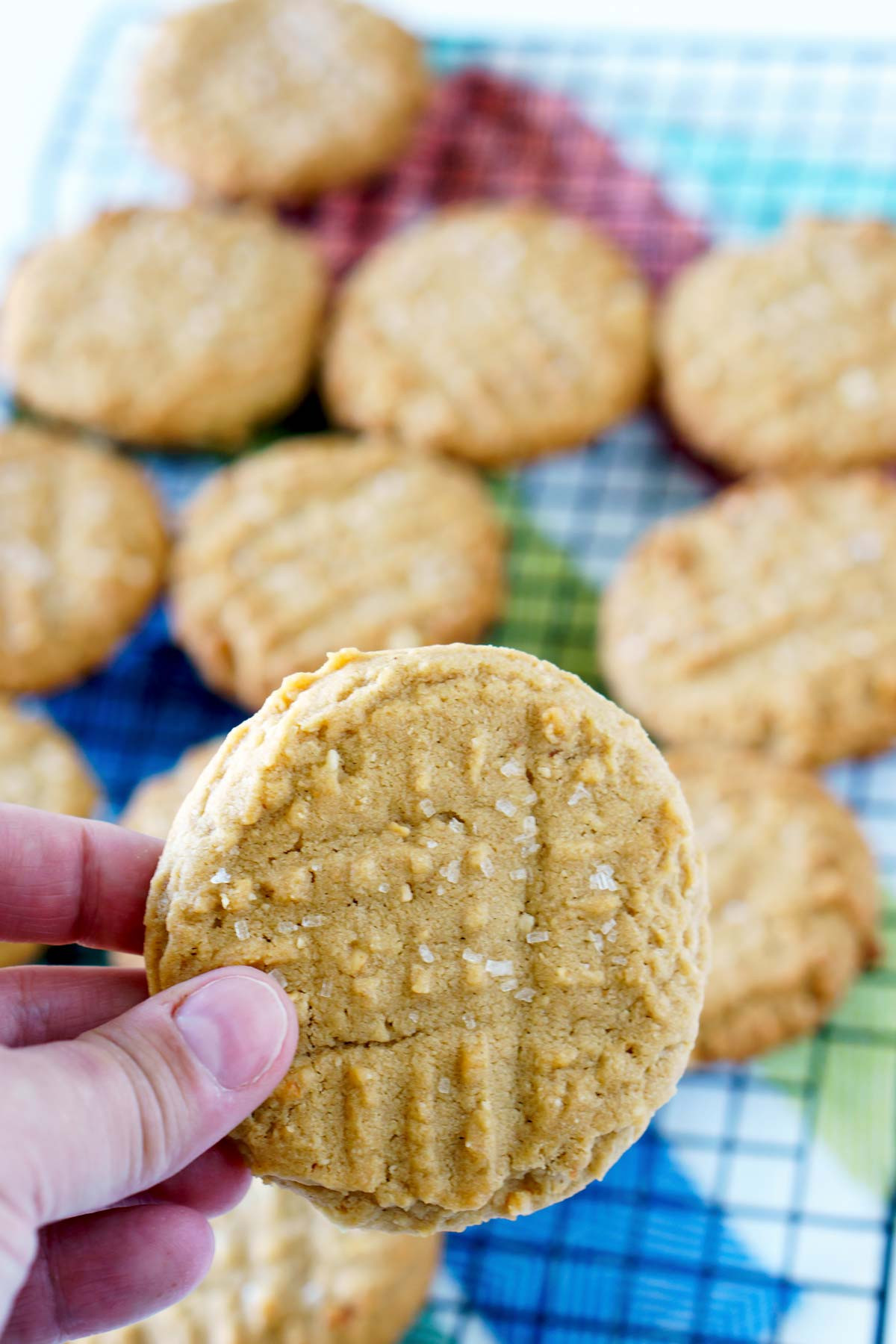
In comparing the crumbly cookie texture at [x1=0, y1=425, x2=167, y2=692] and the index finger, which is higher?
the index finger

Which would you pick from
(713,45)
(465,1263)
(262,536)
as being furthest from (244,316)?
(465,1263)

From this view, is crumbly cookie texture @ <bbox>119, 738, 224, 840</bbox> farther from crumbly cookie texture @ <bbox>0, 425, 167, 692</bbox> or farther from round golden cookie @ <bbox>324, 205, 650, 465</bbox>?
round golden cookie @ <bbox>324, 205, 650, 465</bbox>

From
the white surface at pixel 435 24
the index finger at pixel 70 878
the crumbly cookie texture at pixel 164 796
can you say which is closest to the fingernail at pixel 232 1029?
the index finger at pixel 70 878

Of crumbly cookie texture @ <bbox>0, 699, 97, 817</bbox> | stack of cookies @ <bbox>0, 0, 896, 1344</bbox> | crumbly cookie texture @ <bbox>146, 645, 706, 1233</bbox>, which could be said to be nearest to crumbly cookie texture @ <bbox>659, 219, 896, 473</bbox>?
stack of cookies @ <bbox>0, 0, 896, 1344</bbox>

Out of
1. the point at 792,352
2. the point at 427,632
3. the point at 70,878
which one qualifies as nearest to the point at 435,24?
the point at 792,352

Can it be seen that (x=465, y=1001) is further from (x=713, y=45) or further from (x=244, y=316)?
(x=713, y=45)

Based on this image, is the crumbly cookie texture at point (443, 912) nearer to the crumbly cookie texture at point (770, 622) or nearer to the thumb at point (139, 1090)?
the thumb at point (139, 1090)
